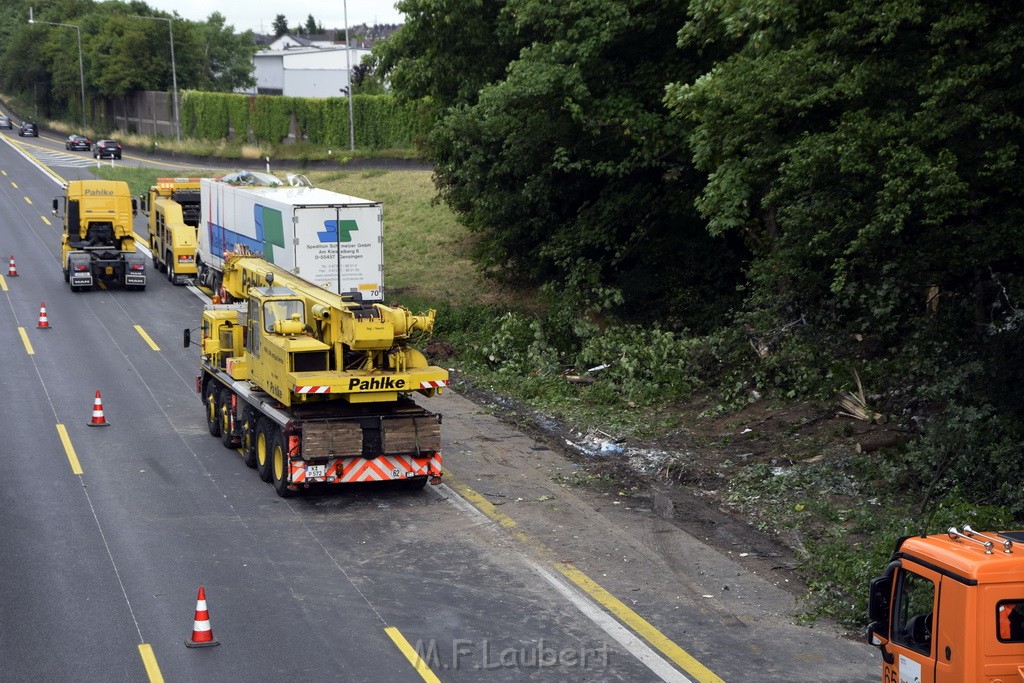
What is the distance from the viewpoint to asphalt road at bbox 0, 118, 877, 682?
38.3ft

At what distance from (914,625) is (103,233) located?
33295 millimetres

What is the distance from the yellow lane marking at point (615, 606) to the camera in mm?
11562

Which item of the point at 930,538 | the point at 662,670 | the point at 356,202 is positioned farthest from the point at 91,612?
the point at 356,202

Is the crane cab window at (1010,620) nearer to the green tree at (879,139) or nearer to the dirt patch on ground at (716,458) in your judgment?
the dirt patch on ground at (716,458)

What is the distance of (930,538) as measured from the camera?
8.85 metres

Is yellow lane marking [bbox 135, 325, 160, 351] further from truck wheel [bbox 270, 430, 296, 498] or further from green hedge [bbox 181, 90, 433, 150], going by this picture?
green hedge [bbox 181, 90, 433, 150]

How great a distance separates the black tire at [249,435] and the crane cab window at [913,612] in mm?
12322

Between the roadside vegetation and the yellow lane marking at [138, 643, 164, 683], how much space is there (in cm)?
685

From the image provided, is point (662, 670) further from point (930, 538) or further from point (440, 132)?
point (440, 132)

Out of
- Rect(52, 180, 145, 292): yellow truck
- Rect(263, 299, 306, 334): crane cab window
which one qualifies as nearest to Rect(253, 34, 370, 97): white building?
Rect(52, 180, 145, 292): yellow truck

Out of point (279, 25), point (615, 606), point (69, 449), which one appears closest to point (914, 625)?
point (615, 606)

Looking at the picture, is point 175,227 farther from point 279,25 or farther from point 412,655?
point 279,25

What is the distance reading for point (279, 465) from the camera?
57.8ft

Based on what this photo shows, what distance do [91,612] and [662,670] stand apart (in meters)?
6.20
